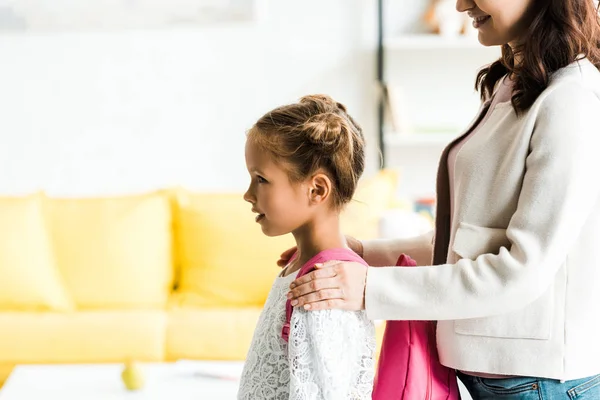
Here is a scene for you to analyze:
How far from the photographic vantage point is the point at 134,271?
3109mm

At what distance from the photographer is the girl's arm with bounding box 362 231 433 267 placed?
1.52 metres

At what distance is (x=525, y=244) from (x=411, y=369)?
294 millimetres

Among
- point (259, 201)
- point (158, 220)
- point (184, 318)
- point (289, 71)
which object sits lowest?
point (184, 318)

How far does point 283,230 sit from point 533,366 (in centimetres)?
43

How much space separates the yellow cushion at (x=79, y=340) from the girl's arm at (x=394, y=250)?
152 cm

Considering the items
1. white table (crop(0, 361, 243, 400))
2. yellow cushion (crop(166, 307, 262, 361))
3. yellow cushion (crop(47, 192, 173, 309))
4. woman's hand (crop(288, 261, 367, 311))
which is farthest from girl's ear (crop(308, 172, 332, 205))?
yellow cushion (crop(47, 192, 173, 309))

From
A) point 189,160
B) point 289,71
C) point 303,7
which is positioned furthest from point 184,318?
point 303,7

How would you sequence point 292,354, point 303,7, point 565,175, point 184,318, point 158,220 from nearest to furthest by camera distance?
1. point 565,175
2. point 292,354
3. point 184,318
4. point 158,220
5. point 303,7

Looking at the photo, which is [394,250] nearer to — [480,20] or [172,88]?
[480,20]

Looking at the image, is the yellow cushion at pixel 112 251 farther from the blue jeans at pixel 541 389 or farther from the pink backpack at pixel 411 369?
the blue jeans at pixel 541 389

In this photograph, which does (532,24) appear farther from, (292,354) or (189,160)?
(189,160)

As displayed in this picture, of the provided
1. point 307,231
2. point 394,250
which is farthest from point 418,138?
point 307,231

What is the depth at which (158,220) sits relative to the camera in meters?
3.21

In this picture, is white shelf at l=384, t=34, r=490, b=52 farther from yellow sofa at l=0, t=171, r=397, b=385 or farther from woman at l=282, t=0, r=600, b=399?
woman at l=282, t=0, r=600, b=399
